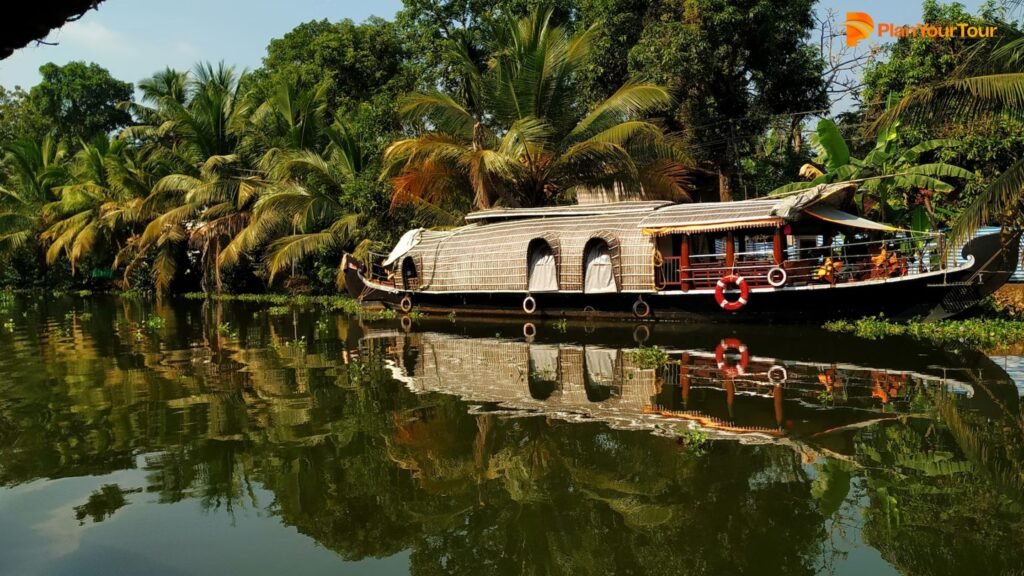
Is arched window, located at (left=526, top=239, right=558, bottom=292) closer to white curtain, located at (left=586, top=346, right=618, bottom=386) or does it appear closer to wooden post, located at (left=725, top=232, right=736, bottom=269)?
wooden post, located at (left=725, top=232, right=736, bottom=269)

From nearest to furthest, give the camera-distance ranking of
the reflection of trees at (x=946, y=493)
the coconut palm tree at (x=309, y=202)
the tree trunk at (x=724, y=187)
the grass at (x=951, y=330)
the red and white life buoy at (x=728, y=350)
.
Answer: the reflection of trees at (x=946, y=493) → the red and white life buoy at (x=728, y=350) → the grass at (x=951, y=330) → the tree trunk at (x=724, y=187) → the coconut palm tree at (x=309, y=202)

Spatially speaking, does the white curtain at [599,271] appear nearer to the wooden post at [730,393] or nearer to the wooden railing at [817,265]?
the wooden railing at [817,265]

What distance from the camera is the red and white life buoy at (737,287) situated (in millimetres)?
14281

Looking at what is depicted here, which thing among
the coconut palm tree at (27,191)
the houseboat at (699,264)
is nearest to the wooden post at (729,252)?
the houseboat at (699,264)

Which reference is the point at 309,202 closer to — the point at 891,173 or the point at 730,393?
the point at 891,173

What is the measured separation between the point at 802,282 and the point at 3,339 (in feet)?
49.3

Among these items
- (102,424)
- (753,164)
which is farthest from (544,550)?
(753,164)

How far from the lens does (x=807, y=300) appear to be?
13977mm

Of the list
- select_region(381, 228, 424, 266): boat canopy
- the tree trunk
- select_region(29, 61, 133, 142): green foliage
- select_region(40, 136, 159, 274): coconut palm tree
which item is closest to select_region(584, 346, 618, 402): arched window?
select_region(381, 228, 424, 266): boat canopy

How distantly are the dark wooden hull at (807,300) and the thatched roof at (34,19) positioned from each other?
12.9 m

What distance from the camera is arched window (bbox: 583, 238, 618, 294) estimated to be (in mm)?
16062

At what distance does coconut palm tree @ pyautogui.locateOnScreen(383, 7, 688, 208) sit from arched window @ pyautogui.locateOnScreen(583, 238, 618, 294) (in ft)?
6.92

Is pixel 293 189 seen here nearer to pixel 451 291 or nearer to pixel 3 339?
pixel 451 291

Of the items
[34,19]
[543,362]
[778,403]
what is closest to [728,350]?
[543,362]
